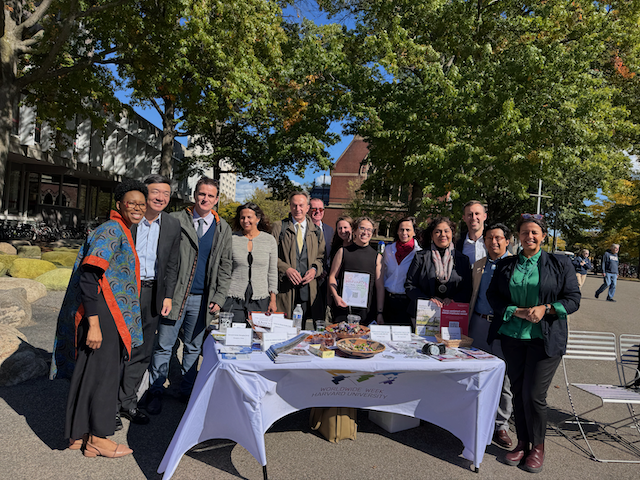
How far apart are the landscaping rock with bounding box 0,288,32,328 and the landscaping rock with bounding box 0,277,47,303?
3.25 ft

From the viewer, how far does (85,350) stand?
315cm

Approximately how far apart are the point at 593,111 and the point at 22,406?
14.7 metres

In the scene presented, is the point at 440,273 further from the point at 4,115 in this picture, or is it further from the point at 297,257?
the point at 4,115

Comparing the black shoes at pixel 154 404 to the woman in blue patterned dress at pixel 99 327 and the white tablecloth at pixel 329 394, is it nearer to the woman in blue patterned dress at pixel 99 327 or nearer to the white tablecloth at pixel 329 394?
the woman in blue patterned dress at pixel 99 327

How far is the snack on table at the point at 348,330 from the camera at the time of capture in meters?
3.75

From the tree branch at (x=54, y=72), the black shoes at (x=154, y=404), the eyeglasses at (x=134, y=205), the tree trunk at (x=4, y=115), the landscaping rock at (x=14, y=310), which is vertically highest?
the tree branch at (x=54, y=72)

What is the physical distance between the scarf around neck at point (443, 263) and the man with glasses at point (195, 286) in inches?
79.9

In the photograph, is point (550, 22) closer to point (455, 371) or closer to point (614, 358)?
point (614, 358)

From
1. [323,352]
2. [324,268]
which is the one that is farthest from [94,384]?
[324,268]

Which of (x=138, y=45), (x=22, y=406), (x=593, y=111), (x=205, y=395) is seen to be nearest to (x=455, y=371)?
(x=205, y=395)

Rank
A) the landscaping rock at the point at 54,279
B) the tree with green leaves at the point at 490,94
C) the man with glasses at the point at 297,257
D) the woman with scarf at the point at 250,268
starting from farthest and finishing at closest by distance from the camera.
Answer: the tree with green leaves at the point at 490,94 → the landscaping rock at the point at 54,279 → the man with glasses at the point at 297,257 → the woman with scarf at the point at 250,268

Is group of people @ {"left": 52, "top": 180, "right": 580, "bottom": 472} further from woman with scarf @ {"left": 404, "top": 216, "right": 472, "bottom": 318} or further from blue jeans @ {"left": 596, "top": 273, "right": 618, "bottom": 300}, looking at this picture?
blue jeans @ {"left": 596, "top": 273, "right": 618, "bottom": 300}

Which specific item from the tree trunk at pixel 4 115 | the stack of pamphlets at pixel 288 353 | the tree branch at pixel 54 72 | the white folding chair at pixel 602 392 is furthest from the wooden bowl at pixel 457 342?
the tree branch at pixel 54 72

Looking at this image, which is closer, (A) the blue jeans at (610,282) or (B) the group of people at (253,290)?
(B) the group of people at (253,290)
